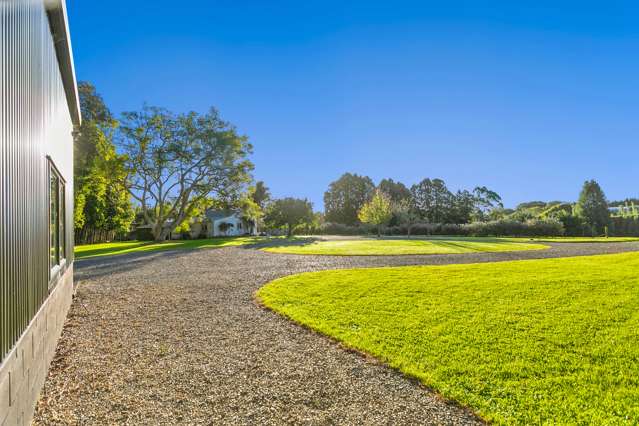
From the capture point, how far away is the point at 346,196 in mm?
66000

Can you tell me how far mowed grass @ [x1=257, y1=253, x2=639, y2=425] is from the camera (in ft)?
10.1

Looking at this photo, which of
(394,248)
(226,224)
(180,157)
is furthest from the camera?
(226,224)

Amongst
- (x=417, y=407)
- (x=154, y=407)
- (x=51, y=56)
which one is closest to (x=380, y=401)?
(x=417, y=407)

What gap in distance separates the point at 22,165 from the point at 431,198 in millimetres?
64879

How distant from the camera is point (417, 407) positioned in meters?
2.95

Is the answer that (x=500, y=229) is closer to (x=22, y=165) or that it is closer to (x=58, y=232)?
(x=58, y=232)

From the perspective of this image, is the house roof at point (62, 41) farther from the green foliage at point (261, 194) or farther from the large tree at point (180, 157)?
the green foliage at point (261, 194)

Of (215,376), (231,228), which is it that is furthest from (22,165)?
(231,228)

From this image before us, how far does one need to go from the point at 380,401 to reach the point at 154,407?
2.02 metres

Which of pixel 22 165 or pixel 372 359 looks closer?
pixel 22 165

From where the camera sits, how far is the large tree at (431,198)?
60281 millimetres

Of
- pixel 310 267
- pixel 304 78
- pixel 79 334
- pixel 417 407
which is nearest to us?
pixel 417 407

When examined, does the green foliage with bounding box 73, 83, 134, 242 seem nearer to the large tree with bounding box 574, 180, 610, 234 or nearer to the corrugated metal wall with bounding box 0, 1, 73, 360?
the corrugated metal wall with bounding box 0, 1, 73, 360

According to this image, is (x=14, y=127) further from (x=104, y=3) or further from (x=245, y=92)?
(x=245, y=92)
